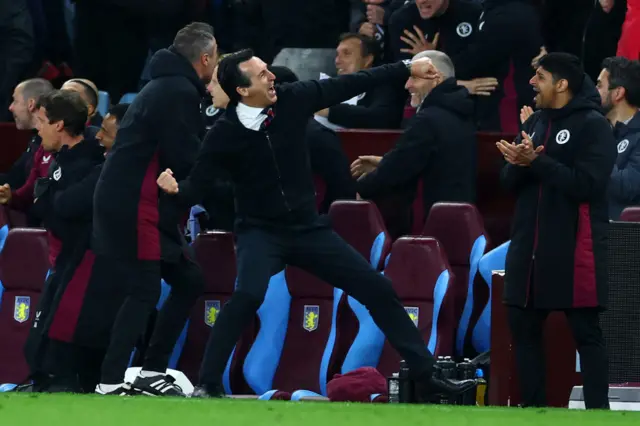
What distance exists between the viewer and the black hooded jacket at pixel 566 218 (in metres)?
9.61

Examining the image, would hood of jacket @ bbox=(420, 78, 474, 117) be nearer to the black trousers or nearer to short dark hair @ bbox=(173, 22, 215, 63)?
short dark hair @ bbox=(173, 22, 215, 63)

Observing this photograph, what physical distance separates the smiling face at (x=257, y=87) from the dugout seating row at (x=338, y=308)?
4.41 feet

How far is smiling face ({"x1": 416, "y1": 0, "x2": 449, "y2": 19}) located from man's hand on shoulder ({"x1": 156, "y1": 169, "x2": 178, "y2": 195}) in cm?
380

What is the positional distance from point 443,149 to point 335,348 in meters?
1.45

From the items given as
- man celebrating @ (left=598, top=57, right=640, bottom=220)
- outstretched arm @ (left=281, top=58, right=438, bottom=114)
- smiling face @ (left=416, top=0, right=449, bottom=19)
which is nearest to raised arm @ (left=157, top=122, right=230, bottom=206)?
outstretched arm @ (left=281, top=58, right=438, bottom=114)

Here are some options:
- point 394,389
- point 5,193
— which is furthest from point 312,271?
point 5,193

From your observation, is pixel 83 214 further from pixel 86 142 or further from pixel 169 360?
pixel 169 360

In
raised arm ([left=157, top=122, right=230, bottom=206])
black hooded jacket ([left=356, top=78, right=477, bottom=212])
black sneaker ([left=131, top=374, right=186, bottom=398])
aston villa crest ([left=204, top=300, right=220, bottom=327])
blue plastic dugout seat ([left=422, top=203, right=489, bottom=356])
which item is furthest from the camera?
black hooded jacket ([left=356, top=78, right=477, bottom=212])

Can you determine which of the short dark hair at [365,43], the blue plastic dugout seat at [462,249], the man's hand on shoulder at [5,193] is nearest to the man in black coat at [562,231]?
the blue plastic dugout seat at [462,249]

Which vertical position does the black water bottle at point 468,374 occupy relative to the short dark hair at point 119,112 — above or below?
below

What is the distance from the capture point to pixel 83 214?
34.4 feet

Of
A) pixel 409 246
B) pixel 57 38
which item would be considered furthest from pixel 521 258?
pixel 57 38

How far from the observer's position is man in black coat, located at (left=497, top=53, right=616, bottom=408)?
9.60 metres

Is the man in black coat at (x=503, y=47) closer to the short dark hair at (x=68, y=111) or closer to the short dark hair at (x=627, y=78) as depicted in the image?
the short dark hair at (x=627, y=78)
